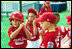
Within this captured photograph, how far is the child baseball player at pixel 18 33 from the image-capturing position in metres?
1.80

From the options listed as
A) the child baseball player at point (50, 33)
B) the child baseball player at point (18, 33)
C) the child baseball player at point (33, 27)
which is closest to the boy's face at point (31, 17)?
the child baseball player at point (33, 27)

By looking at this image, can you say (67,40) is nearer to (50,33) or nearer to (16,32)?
(50,33)

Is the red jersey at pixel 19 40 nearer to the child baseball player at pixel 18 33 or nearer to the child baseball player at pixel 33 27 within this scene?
the child baseball player at pixel 18 33

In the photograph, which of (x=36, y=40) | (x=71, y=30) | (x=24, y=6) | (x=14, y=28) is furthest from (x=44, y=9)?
(x=24, y=6)

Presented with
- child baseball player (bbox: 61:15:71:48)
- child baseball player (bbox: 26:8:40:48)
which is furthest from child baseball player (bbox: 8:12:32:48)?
child baseball player (bbox: 61:15:71:48)

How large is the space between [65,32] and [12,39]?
0.55m

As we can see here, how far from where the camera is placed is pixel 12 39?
6.03 feet

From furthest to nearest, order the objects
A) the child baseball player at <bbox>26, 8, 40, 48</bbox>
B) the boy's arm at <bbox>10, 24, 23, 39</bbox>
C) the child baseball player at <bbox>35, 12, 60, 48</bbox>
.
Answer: the child baseball player at <bbox>26, 8, 40, 48</bbox>
the boy's arm at <bbox>10, 24, 23, 39</bbox>
the child baseball player at <bbox>35, 12, 60, 48</bbox>

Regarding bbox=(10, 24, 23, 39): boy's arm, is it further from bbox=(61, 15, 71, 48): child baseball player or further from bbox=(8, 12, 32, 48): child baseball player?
bbox=(61, 15, 71, 48): child baseball player

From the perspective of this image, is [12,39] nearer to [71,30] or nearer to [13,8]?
[71,30]

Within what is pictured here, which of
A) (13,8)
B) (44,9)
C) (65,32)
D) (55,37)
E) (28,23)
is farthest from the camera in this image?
(13,8)

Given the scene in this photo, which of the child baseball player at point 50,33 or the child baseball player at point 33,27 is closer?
the child baseball player at point 50,33

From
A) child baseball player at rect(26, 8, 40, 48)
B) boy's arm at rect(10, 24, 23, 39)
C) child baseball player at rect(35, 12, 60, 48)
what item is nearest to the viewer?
child baseball player at rect(35, 12, 60, 48)

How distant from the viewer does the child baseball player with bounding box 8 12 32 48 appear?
1.80 meters
